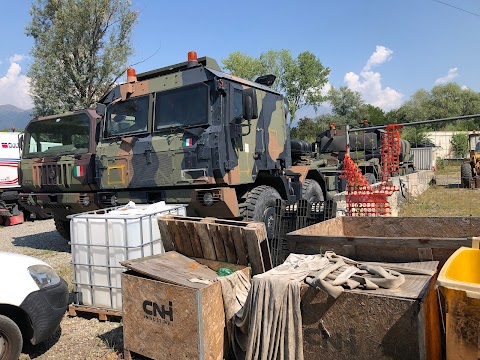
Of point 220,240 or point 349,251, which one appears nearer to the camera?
point 349,251

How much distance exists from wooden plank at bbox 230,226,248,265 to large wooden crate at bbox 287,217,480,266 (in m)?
0.37

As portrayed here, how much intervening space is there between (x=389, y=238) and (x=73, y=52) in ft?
63.9

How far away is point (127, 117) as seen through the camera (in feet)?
21.2

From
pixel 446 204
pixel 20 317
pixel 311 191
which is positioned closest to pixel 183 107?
pixel 311 191

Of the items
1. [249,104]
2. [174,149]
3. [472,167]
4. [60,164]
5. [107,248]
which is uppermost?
[249,104]

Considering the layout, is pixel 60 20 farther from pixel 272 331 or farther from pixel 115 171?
pixel 272 331

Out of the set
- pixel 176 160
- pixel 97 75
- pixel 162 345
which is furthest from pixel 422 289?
pixel 97 75

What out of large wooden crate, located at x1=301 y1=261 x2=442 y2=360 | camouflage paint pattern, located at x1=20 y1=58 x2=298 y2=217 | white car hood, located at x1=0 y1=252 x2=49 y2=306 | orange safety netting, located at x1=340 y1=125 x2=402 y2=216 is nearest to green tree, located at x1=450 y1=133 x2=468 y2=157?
orange safety netting, located at x1=340 y1=125 x2=402 y2=216

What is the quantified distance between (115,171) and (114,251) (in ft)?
8.01

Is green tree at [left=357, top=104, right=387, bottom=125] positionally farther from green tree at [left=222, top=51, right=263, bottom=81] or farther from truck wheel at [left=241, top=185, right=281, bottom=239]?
truck wheel at [left=241, top=185, right=281, bottom=239]

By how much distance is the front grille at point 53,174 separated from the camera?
22.3 ft

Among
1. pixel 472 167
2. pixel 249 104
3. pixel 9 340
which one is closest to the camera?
pixel 9 340

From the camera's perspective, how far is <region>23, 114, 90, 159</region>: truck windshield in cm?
695

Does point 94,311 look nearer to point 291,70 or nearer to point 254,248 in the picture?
point 254,248
